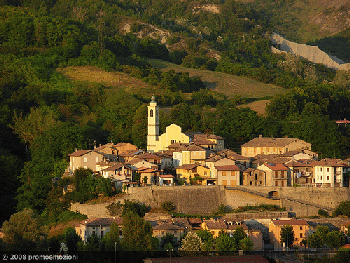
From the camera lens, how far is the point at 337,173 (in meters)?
55.5

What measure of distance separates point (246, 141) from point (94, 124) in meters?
11.9

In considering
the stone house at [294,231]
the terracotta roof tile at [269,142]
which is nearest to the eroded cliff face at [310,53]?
the terracotta roof tile at [269,142]

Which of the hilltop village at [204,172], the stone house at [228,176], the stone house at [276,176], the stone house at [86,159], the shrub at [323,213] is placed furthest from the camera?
the stone house at [86,159]

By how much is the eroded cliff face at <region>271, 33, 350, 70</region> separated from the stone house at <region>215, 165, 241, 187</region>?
86516 mm

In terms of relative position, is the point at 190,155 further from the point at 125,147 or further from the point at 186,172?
the point at 125,147

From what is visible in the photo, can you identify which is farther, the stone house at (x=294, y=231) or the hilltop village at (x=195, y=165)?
the hilltop village at (x=195, y=165)

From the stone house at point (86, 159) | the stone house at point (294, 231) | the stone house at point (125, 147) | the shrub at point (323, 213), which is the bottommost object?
the stone house at point (294, 231)

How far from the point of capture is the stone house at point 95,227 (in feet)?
153

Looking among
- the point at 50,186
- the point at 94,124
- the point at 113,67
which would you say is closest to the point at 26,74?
the point at 113,67

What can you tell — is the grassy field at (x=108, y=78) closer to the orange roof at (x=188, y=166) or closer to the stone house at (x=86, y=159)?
the stone house at (x=86, y=159)

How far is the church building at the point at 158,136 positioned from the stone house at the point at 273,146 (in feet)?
18.5

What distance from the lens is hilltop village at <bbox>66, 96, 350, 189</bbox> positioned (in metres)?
53.4

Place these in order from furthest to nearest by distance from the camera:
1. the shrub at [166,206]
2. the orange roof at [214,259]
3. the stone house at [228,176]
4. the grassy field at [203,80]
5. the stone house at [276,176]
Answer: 1. the grassy field at [203,80]
2. the stone house at [276,176]
3. the stone house at [228,176]
4. the shrub at [166,206]
5. the orange roof at [214,259]

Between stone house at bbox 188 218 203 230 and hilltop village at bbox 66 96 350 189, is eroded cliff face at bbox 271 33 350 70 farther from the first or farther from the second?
stone house at bbox 188 218 203 230
